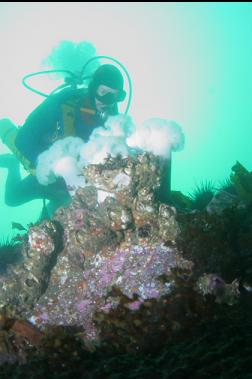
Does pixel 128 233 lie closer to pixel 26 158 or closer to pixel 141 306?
pixel 141 306

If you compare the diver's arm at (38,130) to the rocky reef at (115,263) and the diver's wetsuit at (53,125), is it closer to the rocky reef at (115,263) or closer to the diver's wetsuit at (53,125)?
the diver's wetsuit at (53,125)

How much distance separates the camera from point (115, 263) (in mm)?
4285

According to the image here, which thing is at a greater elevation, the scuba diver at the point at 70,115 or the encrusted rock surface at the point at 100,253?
the scuba diver at the point at 70,115

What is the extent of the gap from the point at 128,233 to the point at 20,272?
177 cm

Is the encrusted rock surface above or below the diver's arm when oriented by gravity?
below

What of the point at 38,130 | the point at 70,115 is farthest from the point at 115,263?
the point at 38,130

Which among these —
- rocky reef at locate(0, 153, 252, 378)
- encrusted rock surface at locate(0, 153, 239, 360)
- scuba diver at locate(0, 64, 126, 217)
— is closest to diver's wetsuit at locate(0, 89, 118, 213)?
scuba diver at locate(0, 64, 126, 217)

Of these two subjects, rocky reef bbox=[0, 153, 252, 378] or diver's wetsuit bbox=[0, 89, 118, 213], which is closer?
rocky reef bbox=[0, 153, 252, 378]

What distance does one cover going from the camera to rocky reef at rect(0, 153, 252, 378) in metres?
2.79

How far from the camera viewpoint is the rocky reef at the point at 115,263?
9.14 ft

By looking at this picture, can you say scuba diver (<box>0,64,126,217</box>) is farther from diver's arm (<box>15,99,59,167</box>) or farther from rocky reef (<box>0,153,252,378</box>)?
rocky reef (<box>0,153,252,378</box>)

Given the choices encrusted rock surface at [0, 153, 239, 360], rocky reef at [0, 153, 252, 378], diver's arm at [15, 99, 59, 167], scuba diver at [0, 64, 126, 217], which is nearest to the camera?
rocky reef at [0, 153, 252, 378]

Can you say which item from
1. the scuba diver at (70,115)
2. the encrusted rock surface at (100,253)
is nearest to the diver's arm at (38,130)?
the scuba diver at (70,115)

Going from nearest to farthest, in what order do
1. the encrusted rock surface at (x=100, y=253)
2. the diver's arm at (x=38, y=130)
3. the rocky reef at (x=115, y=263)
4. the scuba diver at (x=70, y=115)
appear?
the rocky reef at (x=115, y=263)
the encrusted rock surface at (x=100, y=253)
the scuba diver at (x=70, y=115)
the diver's arm at (x=38, y=130)
